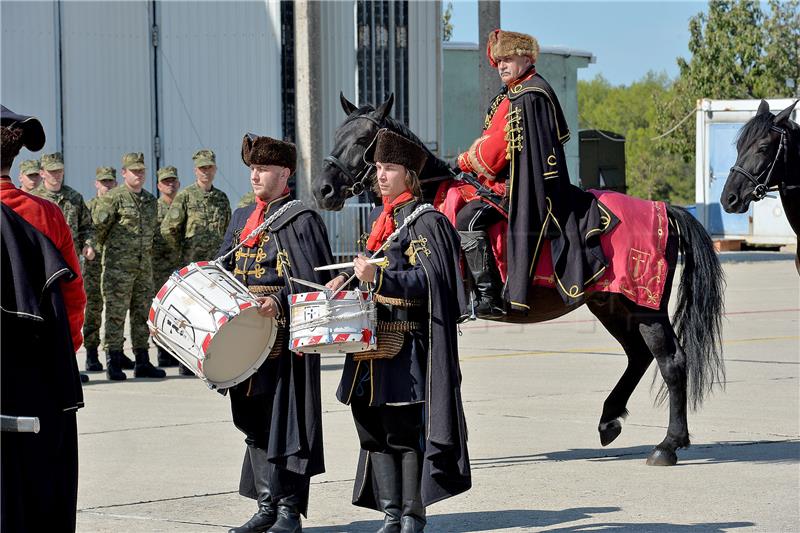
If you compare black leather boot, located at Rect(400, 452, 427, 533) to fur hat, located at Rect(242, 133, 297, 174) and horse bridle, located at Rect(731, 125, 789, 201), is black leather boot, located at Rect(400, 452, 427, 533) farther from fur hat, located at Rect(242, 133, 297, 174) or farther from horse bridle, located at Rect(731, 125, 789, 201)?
horse bridle, located at Rect(731, 125, 789, 201)

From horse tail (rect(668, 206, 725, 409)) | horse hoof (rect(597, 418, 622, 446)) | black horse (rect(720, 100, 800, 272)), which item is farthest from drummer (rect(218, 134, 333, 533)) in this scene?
black horse (rect(720, 100, 800, 272))

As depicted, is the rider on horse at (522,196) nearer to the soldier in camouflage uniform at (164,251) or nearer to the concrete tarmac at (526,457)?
the concrete tarmac at (526,457)

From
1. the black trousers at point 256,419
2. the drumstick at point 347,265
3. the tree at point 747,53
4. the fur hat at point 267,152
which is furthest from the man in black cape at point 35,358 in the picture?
the tree at point 747,53

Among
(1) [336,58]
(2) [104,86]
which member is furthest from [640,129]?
(2) [104,86]

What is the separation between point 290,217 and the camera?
6.68 metres

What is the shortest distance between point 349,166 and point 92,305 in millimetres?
5698

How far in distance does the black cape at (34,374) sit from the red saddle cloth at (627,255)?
11.8ft

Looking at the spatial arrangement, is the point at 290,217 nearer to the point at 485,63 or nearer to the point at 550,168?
the point at 550,168

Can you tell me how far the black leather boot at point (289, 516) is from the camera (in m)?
6.48

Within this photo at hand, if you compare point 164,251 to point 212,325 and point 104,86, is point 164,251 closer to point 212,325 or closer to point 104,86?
point 212,325

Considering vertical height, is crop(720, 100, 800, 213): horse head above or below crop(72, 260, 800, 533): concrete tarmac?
above

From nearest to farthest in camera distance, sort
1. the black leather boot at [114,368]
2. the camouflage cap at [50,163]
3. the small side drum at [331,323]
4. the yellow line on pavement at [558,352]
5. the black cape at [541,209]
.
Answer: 1. the small side drum at [331,323]
2. the black cape at [541,209]
3. the camouflage cap at [50,163]
4. the black leather boot at [114,368]
5. the yellow line on pavement at [558,352]

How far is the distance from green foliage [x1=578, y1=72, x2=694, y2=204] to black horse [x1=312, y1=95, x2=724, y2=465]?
61162mm

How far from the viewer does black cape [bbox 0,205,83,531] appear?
16.8ft
